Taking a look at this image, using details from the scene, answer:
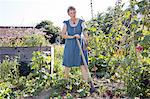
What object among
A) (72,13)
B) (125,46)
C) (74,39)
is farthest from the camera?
(74,39)

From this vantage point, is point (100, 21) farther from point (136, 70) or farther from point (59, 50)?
point (59, 50)

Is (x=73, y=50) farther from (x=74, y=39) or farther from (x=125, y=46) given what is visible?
(x=125, y=46)

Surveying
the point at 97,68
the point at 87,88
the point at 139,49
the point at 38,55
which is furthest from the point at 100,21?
the point at 139,49

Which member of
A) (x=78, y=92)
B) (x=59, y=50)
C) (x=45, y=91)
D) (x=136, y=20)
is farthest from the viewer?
(x=59, y=50)

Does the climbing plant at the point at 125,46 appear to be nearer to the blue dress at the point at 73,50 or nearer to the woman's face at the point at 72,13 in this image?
the blue dress at the point at 73,50

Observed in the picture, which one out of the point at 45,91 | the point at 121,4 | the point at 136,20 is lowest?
the point at 45,91

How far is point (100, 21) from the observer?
278 inches

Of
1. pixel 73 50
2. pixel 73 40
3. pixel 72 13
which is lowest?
pixel 73 50

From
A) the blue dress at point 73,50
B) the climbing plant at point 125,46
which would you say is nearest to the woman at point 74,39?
the blue dress at point 73,50

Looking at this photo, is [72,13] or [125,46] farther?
[72,13]

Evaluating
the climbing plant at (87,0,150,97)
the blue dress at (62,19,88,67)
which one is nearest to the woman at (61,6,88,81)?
the blue dress at (62,19,88,67)

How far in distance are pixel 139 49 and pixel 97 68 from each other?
2138 mm

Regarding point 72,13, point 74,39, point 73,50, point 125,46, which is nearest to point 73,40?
point 74,39

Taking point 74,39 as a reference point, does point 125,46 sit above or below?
below
